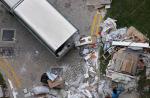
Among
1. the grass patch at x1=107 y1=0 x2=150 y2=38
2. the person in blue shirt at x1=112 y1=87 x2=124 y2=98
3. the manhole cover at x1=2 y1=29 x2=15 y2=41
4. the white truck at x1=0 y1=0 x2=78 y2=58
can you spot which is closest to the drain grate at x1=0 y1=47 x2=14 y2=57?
the manhole cover at x1=2 y1=29 x2=15 y2=41

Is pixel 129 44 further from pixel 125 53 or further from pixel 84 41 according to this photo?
pixel 84 41

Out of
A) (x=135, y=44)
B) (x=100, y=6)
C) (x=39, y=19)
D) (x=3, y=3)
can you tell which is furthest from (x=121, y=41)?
(x=3, y=3)

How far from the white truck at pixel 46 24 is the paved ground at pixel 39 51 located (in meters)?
0.80

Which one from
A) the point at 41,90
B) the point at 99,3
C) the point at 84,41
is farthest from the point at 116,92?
the point at 99,3

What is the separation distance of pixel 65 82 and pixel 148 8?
523 cm

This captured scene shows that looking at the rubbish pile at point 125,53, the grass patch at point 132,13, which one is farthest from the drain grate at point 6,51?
the grass patch at point 132,13

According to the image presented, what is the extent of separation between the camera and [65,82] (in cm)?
2395

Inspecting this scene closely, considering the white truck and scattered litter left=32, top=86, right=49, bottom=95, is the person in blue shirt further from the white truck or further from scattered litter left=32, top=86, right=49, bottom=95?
scattered litter left=32, top=86, right=49, bottom=95

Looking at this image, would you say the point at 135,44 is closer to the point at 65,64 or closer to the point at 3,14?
the point at 65,64

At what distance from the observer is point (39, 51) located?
24.8 meters

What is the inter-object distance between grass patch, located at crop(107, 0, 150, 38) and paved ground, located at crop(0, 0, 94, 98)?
3.96 ft

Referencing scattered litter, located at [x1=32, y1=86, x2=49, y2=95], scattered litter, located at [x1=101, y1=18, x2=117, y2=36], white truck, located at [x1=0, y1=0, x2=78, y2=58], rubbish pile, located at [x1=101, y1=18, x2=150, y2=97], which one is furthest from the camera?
scattered litter, located at [x1=101, y1=18, x2=117, y2=36]

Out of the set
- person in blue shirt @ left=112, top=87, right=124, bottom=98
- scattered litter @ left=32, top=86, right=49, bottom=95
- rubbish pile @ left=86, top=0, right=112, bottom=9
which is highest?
rubbish pile @ left=86, top=0, right=112, bottom=9

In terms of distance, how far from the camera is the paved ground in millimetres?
24312
